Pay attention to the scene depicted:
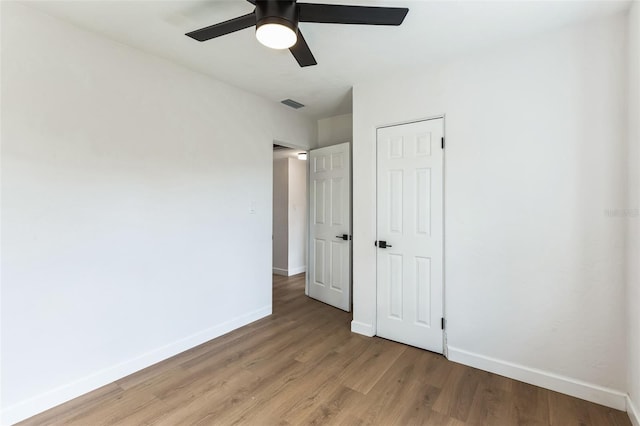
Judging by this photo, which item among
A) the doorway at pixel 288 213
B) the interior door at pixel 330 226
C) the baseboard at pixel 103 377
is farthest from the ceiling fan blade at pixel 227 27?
the doorway at pixel 288 213

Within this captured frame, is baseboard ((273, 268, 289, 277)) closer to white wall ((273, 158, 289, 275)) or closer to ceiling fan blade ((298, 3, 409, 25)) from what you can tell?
white wall ((273, 158, 289, 275))

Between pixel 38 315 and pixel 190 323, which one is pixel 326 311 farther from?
pixel 38 315

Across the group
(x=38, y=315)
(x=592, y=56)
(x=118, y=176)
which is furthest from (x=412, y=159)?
(x=38, y=315)

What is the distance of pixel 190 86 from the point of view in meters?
2.71

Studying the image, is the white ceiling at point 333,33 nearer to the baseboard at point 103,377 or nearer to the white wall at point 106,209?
the white wall at point 106,209

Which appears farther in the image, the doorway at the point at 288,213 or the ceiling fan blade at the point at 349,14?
the doorway at the point at 288,213

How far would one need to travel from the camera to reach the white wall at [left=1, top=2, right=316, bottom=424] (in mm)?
1827

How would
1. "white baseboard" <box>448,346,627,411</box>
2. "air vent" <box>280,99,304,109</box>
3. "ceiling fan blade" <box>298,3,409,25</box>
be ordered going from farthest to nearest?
"air vent" <box>280,99,304,109</box> < "white baseboard" <box>448,346,627,411</box> < "ceiling fan blade" <box>298,3,409,25</box>

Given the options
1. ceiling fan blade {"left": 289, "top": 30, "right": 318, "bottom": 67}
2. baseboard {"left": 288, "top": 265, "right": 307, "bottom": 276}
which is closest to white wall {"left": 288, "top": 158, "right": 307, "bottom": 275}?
baseboard {"left": 288, "top": 265, "right": 307, "bottom": 276}

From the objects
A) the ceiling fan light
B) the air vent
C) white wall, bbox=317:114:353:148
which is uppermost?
the air vent

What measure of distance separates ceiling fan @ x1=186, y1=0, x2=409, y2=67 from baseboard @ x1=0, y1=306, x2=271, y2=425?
2497mm

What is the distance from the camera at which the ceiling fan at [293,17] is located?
1.46 m

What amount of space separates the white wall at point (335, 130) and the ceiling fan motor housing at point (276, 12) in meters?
2.47

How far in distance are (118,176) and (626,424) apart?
3731 mm
